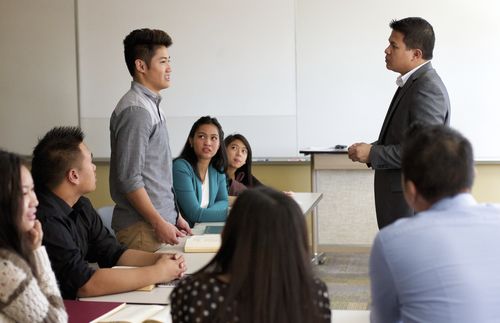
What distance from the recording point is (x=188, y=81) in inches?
250

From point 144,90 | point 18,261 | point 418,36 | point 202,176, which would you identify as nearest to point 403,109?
point 418,36

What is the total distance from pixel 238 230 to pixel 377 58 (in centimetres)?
479

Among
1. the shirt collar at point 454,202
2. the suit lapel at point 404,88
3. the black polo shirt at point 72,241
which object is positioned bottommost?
the black polo shirt at point 72,241

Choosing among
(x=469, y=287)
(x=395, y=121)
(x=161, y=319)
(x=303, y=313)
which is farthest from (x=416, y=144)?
(x=395, y=121)

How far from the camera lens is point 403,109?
3.50 meters

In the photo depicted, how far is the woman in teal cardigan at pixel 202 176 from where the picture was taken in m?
4.06

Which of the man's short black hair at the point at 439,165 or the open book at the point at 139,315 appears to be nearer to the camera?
the man's short black hair at the point at 439,165

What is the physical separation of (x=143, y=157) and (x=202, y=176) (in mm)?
1161

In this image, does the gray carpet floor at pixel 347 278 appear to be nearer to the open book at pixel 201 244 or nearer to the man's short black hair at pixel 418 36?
the open book at pixel 201 244

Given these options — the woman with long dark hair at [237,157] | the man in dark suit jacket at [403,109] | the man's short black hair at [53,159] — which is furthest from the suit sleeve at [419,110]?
the woman with long dark hair at [237,157]

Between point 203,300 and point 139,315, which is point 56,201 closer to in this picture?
point 139,315

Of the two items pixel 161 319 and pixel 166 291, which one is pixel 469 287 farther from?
pixel 166 291

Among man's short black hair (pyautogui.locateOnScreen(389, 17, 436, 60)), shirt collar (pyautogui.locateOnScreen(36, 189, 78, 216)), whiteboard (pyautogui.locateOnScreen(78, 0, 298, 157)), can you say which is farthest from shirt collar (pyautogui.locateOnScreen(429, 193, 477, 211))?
whiteboard (pyautogui.locateOnScreen(78, 0, 298, 157))

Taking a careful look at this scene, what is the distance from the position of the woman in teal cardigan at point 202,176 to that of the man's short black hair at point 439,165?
2.36 m
